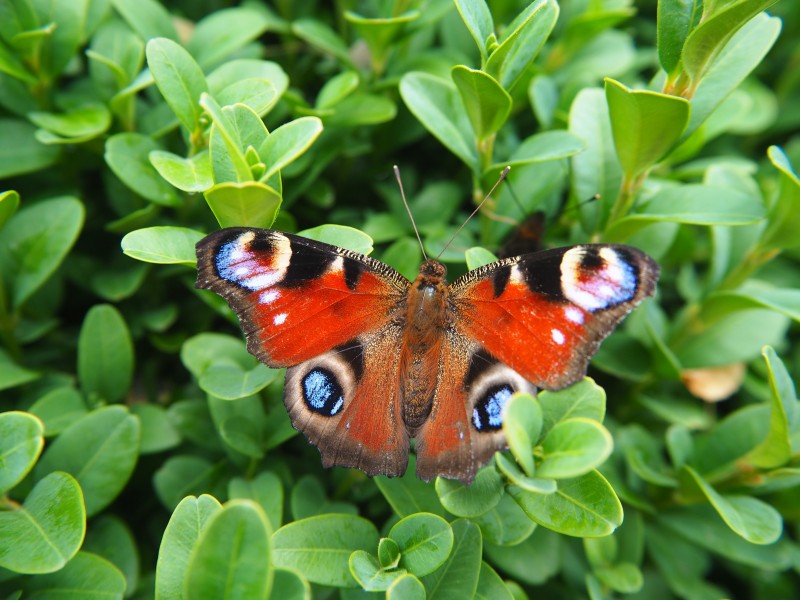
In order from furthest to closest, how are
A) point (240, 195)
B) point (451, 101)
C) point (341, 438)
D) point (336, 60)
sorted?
point (336, 60) → point (451, 101) → point (341, 438) → point (240, 195)

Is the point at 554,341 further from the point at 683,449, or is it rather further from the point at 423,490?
the point at 683,449

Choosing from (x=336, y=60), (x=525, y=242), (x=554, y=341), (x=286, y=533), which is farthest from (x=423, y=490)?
(x=336, y=60)

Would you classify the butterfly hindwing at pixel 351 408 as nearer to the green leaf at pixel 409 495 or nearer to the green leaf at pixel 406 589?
the green leaf at pixel 409 495

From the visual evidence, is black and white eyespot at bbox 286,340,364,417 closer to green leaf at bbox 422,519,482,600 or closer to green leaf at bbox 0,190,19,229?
green leaf at bbox 422,519,482,600

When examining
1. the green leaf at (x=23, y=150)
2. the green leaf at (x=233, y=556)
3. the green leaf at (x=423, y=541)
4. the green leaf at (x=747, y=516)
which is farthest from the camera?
the green leaf at (x=23, y=150)

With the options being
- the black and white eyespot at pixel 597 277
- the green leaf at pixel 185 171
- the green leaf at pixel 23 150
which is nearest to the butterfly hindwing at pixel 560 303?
the black and white eyespot at pixel 597 277

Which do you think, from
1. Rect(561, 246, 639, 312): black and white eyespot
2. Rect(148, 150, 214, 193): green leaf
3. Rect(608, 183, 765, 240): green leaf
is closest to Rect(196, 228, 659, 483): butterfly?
Rect(561, 246, 639, 312): black and white eyespot
